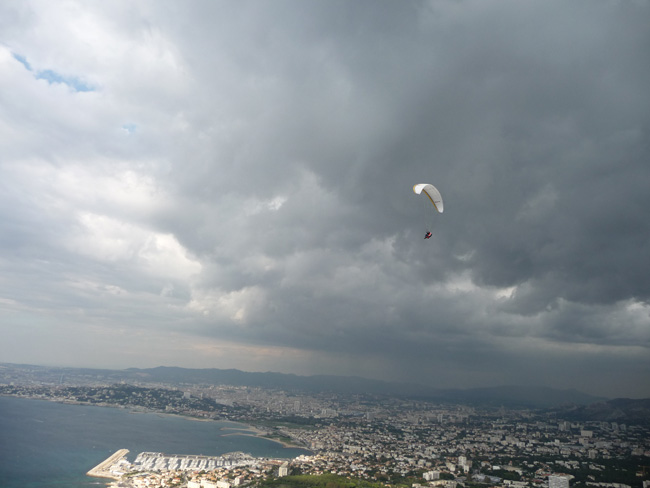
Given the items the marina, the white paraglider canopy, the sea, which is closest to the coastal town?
the marina

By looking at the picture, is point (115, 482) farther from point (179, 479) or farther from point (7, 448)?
point (7, 448)

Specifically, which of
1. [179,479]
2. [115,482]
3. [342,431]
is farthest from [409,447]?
[115,482]

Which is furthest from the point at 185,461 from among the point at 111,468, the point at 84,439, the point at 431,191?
the point at 431,191

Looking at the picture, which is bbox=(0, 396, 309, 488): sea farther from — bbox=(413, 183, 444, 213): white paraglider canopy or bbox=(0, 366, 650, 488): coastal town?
bbox=(413, 183, 444, 213): white paraglider canopy

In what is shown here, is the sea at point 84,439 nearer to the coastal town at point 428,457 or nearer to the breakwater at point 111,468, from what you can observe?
the breakwater at point 111,468

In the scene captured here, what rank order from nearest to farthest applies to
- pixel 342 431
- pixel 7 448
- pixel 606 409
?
pixel 7 448 → pixel 342 431 → pixel 606 409

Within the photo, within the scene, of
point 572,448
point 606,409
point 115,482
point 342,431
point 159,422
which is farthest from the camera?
point 606,409
